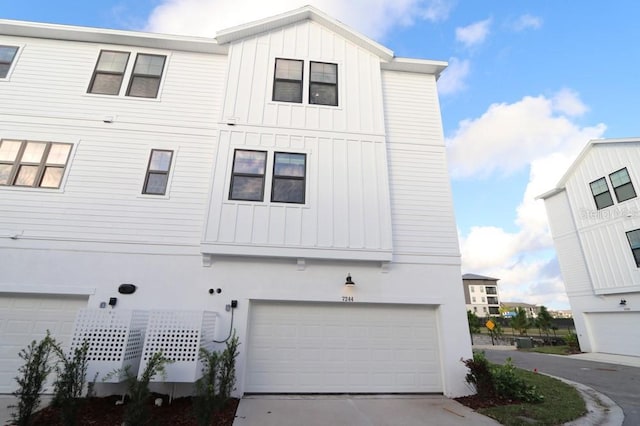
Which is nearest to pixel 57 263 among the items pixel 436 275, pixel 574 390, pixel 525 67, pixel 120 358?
pixel 120 358

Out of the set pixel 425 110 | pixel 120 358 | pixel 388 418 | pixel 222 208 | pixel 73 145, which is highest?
pixel 425 110

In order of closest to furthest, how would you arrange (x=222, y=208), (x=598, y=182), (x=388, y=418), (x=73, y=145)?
(x=388, y=418)
(x=222, y=208)
(x=73, y=145)
(x=598, y=182)

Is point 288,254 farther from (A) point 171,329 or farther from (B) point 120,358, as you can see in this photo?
(B) point 120,358

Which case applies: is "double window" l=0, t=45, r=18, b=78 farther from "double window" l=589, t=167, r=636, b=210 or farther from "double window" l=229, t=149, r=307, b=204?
"double window" l=589, t=167, r=636, b=210

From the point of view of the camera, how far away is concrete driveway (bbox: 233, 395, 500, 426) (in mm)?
4703

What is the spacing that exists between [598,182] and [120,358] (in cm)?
2004

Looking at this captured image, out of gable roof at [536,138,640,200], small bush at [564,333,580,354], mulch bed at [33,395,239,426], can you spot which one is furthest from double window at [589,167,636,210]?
mulch bed at [33,395,239,426]

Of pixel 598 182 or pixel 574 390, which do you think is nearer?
pixel 574 390

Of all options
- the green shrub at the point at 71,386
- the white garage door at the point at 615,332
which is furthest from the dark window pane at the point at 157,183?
the white garage door at the point at 615,332

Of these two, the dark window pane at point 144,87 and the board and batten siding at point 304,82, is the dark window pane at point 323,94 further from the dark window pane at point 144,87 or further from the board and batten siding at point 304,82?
the dark window pane at point 144,87

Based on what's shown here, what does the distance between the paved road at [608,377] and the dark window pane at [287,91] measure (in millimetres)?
9264

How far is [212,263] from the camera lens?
21.2 feet

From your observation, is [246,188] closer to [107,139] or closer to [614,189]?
[107,139]

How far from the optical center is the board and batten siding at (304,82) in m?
7.62
